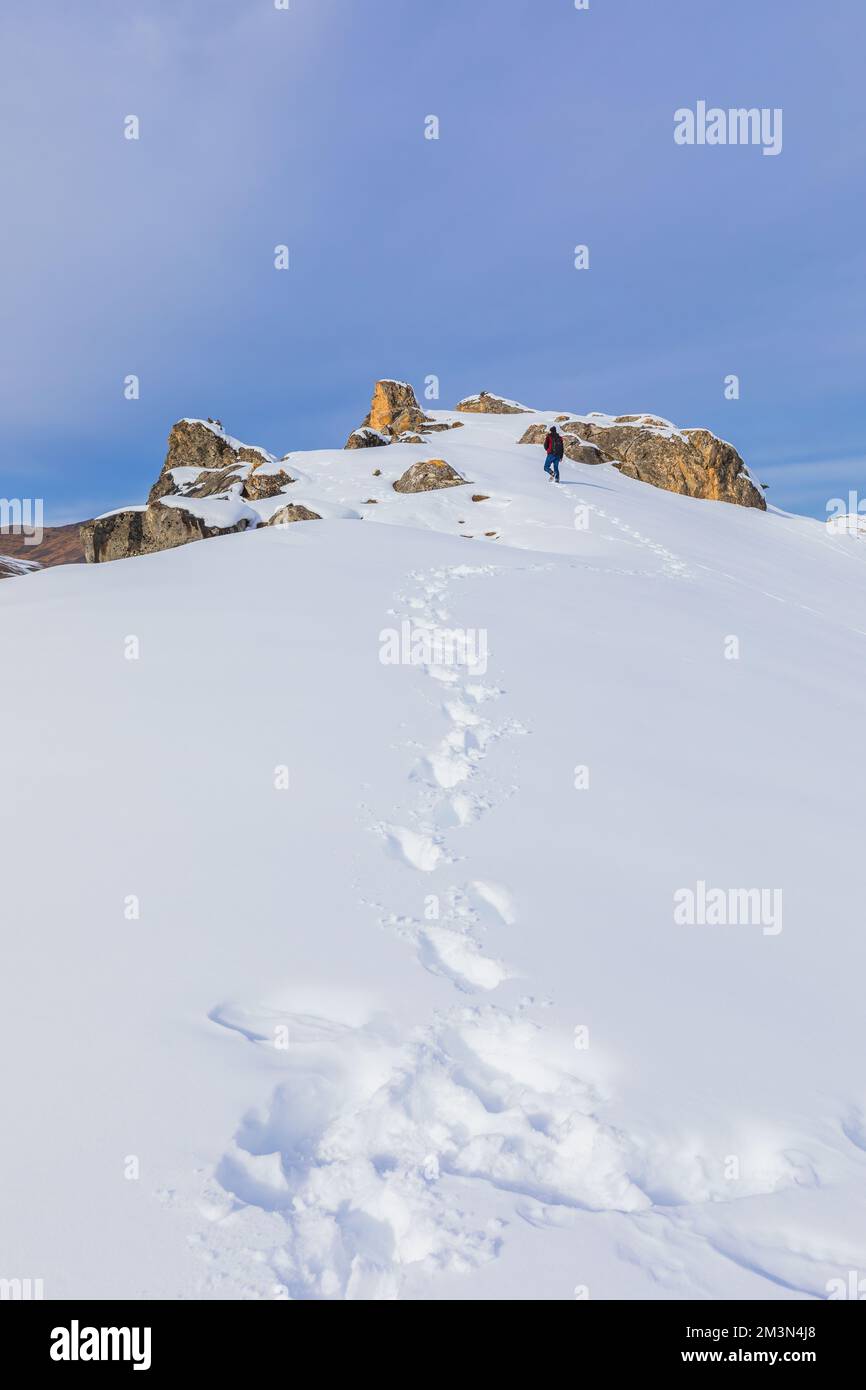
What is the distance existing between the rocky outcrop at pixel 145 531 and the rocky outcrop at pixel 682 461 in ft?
63.7

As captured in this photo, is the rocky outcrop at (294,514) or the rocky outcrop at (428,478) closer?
the rocky outcrop at (294,514)

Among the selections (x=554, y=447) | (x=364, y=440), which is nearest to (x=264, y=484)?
(x=364, y=440)

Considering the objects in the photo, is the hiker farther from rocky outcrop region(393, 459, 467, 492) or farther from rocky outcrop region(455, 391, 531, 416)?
rocky outcrop region(455, 391, 531, 416)

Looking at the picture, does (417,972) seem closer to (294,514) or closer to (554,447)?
(294,514)

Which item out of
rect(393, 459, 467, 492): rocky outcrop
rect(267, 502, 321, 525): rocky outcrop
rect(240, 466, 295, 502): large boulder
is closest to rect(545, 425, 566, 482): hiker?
rect(393, 459, 467, 492): rocky outcrop

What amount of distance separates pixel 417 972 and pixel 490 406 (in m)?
49.7

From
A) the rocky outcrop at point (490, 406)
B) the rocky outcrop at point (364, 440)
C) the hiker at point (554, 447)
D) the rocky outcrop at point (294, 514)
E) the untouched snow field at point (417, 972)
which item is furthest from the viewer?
the rocky outcrop at point (490, 406)

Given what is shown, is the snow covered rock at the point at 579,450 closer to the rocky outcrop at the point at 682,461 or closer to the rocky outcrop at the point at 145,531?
the rocky outcrop at the point at 682,461

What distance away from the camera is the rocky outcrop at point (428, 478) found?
25.5 m

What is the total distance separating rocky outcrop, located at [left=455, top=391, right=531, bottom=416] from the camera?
49.1 meters

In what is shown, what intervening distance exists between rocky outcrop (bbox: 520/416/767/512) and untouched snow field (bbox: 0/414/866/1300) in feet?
92.0

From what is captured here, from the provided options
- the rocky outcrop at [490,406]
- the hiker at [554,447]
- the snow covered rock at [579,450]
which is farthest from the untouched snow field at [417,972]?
the rocky outcrop at [490,406]

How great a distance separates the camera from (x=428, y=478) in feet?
84.5
